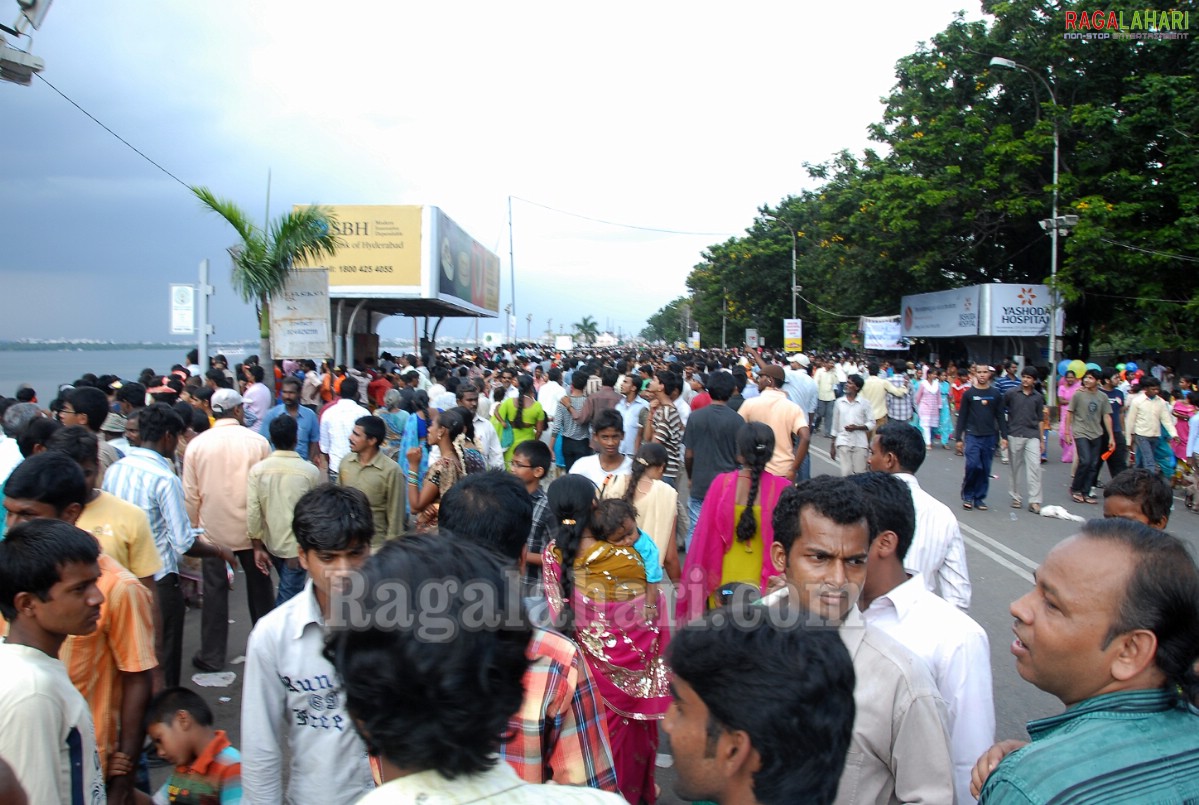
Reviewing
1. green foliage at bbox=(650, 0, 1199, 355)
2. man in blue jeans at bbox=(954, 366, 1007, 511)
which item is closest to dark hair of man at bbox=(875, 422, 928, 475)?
man in blue jeans at bbox=(954, 366, 1007, 511)

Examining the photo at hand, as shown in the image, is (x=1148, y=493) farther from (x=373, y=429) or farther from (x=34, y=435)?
(x=34, y=435)

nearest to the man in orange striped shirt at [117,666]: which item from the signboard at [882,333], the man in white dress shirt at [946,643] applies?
the man in white dress shirt at [946,643]

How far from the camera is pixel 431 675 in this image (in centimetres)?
134

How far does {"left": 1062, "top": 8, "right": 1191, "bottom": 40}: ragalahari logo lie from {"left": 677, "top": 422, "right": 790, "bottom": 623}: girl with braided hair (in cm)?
2452

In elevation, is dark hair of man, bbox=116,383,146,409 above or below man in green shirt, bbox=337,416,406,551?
above

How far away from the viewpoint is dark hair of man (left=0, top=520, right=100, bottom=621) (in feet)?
7.78

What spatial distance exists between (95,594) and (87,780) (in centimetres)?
51

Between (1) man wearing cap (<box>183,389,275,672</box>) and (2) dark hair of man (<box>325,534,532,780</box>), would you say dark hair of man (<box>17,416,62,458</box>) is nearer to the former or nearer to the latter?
(1) man wearing cap (<box>183,389,275,672</box>)

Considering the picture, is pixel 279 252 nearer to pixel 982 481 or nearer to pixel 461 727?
pixel 982 481

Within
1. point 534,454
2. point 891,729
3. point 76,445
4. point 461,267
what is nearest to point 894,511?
point 891,729

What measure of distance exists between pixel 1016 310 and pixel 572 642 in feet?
91.2

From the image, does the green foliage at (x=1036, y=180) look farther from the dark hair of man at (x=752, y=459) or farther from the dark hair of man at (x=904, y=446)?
the dark hair of man at (x=752, y=459)

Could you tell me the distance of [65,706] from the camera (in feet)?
7.31

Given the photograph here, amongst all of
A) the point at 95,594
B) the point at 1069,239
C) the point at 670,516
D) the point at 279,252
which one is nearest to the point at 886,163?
the point at 1069,239
